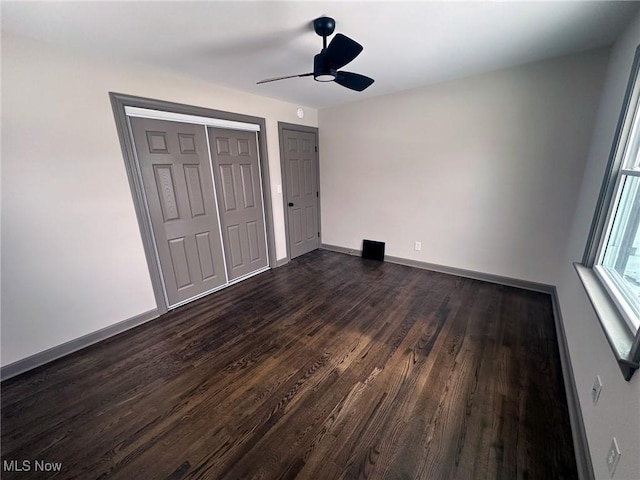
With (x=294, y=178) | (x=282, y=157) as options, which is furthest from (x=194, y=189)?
(x=294, y=178)

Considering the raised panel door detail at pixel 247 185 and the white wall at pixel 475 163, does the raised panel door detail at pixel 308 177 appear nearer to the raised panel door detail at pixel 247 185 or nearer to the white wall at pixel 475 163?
the white wall at pixel 475 163

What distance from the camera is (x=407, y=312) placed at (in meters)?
2.67

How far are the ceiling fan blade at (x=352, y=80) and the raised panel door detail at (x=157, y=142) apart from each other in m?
1.80

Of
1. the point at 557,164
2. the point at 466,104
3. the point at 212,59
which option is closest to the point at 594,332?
the point at 557,164

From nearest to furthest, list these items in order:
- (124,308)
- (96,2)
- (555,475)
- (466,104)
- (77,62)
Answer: (555,475) → (96,2) → (77,62) → (124,308) → (466,104)

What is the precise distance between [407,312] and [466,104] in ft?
8.25

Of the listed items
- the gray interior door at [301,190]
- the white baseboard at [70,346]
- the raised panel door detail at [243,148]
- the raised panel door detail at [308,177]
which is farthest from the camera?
the raised panel door detail at [308,177]

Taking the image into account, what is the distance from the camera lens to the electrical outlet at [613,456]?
975mm

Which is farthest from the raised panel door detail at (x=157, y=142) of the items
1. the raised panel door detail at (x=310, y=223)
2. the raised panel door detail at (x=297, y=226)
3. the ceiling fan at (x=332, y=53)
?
the raised panel door detail at (x=310, y=223)

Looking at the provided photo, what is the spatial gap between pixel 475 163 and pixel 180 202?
3.43 m

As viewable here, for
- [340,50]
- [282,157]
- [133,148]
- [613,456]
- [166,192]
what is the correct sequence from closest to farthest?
Result: [613,456]
[340,50]
[133,148]
[166,192]
[282,157]

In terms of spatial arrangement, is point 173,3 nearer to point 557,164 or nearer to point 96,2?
point 96,2

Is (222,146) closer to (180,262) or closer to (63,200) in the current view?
(180,262)

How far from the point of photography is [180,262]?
2.84 meters
